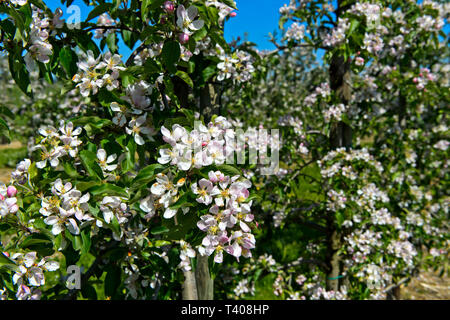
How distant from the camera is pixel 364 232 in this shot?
2992mm

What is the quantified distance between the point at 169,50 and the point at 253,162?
1048 millimetres

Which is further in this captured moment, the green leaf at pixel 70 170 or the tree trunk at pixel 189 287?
the tree trunk at pixel 189 287

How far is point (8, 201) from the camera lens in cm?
124

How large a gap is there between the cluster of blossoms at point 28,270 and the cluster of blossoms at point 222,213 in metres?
0.62

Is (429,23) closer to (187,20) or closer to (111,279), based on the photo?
(187,20)

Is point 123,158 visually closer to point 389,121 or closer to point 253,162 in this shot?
point 253,162

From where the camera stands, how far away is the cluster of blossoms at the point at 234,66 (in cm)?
194

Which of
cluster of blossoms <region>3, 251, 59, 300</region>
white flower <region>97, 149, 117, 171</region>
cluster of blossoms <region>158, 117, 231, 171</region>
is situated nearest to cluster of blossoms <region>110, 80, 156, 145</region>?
white flower <region>97, 149, 117, 171</region>

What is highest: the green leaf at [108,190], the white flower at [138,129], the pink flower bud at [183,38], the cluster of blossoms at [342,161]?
the pink flower bud at [183,38]

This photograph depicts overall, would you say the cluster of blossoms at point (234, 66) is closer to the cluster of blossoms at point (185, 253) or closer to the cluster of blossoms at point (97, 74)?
the cluster of blossoms at point (97, 74)

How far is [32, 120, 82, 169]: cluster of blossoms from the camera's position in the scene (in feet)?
4.42

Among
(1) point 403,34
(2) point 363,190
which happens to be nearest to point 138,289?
(2) point 363,190

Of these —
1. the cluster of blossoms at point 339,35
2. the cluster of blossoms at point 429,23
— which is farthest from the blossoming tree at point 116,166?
the cluster of blossoms at point 429,23
